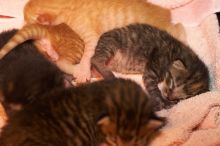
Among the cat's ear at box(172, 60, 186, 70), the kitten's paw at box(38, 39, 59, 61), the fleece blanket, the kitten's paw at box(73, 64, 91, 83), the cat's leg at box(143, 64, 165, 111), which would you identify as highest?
the kitten's paw at box(38, 39, 59, 61)

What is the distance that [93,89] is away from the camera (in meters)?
1.84

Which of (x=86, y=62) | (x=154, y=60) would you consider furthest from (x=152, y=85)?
(x=86, y=62)

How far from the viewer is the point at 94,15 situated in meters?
2.63

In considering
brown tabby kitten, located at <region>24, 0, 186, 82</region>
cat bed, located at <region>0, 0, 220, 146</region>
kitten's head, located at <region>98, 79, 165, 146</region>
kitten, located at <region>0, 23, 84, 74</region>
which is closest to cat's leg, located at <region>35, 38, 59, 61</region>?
kitten, located at <region>0, 23, 84, 74</region>

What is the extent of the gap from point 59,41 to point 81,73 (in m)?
0.26

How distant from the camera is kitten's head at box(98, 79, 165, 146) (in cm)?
173

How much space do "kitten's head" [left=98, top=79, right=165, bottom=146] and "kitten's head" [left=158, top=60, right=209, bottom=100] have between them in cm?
39

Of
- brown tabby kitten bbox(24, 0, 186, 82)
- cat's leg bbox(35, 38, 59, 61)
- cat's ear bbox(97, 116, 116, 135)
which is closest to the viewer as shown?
cat's ear bbox(97, 116, 116, 135)

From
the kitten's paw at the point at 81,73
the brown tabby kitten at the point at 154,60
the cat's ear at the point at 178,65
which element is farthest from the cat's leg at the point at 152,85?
the kitten's paw at the point at 81,73

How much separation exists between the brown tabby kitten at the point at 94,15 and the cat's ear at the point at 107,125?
86 centimetres

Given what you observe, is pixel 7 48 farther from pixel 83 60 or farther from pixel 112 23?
pixel 112 23

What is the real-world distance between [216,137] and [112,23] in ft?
3.42

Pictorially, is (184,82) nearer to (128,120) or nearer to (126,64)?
(126,64)

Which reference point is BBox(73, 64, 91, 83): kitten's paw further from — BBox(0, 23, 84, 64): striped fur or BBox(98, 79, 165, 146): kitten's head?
BBox(98, 79, 165, 146): kitten's head
